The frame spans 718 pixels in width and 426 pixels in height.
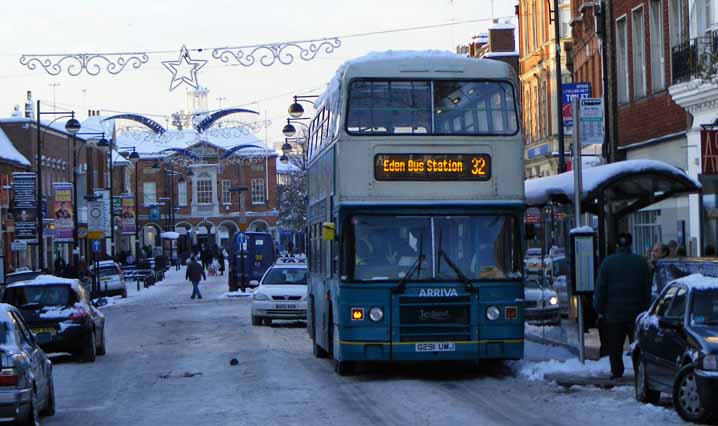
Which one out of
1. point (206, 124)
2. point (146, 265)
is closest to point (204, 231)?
point (146, 265)

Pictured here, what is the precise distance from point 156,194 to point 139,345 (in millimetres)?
108423

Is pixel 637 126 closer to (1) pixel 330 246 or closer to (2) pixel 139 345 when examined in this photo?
(2) pixel 139 345

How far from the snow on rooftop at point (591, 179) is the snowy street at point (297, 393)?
2.71 meters

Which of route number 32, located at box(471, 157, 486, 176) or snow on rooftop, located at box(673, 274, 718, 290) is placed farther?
route number 32, located at box(471, 157, 486, 176)

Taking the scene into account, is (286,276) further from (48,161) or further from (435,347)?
(48,161)

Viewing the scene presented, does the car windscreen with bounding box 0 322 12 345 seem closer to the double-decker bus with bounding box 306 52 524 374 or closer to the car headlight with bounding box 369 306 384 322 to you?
the double-decker bus with bounding box 306 52 524 374

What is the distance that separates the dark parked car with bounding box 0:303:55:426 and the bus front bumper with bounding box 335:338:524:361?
4.79 meters

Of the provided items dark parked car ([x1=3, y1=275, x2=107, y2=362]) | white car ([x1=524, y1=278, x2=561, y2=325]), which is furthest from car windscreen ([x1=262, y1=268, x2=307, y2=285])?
dark parked car ([x1=3, y1=275, x2=107, y2=362])

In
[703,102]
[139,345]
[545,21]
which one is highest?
[545,21]

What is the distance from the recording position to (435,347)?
19.0m

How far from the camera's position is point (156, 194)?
137250 millimetres

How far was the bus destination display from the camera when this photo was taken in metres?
19.3

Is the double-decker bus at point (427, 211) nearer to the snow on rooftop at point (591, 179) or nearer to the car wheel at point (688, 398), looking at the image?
the snow on rooftop at point (591, 179)

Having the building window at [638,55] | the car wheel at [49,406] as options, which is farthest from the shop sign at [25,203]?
the car wheel at [49,406]
